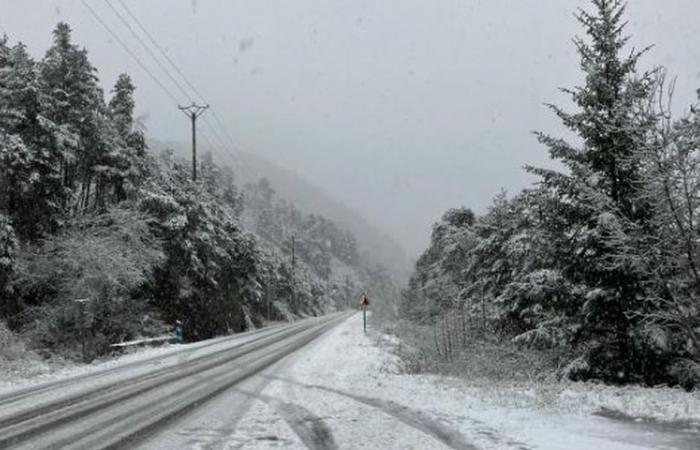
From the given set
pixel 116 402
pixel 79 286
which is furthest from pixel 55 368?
pixel 116 402

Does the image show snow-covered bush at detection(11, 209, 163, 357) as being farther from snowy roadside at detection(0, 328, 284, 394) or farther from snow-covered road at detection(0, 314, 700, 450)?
snow-covered road at detection(0, 314, 700, 450)

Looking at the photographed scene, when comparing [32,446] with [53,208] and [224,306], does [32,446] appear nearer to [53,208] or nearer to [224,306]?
[53,208]

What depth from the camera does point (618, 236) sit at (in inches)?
527

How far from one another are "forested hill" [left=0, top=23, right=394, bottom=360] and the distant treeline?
15.5 meters

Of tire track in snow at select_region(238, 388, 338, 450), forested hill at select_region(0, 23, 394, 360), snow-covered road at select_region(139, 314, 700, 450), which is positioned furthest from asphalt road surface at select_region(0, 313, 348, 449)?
forested hill at select_region(0, 23, 394, 360)

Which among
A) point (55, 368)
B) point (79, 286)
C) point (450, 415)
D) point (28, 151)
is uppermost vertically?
point (28, 151)

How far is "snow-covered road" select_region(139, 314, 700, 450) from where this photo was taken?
26.0 feet

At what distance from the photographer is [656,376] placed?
15781 millimetres

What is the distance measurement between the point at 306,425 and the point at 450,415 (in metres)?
2.21

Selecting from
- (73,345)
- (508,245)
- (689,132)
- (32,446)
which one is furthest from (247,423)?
(508,245)

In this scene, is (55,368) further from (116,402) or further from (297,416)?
(297,416)

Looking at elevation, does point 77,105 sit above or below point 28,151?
above

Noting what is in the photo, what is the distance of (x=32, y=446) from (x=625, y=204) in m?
13.7

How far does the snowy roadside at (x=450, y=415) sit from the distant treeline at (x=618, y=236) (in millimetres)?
2469
